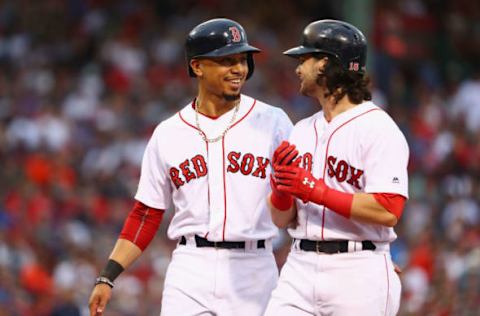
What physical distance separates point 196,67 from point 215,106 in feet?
0.69

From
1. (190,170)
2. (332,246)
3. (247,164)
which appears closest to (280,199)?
(332,246)

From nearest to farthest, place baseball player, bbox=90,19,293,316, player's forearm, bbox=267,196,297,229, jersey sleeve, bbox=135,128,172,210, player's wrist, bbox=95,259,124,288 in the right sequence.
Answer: player's forearm, bbox=267,196,297,229
baseball player, bbox=90,19,293,316
player's wrist, bbox=95,259,124,288
jersey sleeve, bbox=135,128,172,210

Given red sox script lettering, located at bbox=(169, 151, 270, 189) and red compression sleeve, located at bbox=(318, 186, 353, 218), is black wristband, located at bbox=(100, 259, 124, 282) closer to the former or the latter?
red sox script lettering, located at bbox=(169, 151, 270, 189)

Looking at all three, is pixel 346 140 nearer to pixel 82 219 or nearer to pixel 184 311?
pixel 184 311

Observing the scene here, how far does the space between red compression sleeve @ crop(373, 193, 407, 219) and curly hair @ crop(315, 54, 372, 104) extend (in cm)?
48

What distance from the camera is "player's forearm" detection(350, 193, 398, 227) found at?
4781 mm

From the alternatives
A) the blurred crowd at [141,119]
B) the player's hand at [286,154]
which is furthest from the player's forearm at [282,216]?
the blurred crowd at [141,119]

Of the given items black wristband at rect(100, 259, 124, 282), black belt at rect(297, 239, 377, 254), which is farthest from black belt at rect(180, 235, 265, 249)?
black belt at rect(297, 239, 377, 254)

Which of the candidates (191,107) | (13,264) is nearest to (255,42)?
(13,264)

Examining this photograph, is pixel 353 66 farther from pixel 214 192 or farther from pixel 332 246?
pixel 214 192

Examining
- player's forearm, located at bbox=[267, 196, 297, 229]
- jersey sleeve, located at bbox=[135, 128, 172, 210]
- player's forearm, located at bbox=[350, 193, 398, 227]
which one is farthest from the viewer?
jersey sleeve, located at bbox=[135, 128, 172, 210]

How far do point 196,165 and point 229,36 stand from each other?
63 cm

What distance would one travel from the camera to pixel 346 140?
496cm

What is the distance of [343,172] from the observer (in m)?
4.96
